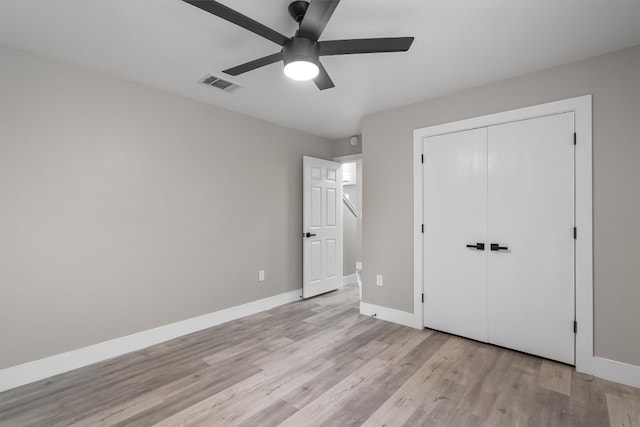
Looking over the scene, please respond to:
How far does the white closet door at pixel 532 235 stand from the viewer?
2.44 metres

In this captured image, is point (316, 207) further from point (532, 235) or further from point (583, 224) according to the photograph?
point (583, 224)

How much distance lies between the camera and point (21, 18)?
1877 mm

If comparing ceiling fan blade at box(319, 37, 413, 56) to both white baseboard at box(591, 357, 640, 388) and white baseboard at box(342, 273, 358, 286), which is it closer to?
white baseboard at box(591, 357, 640, 388)

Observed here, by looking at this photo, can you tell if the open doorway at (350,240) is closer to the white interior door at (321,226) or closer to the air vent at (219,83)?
the white interior door at (321,226)

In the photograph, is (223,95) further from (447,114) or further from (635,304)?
(635,304)

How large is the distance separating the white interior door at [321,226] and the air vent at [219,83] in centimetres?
155

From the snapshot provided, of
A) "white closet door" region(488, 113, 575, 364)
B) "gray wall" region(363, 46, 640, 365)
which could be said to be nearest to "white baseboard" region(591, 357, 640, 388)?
"gray wall" region(363, 46, 640, 365)

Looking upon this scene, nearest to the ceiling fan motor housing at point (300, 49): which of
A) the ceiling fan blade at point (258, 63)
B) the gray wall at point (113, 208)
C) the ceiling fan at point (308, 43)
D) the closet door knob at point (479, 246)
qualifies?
the ceiling fan at point (308, 43)

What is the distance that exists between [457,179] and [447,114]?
673mm

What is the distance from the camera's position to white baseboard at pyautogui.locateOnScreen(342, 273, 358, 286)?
513 centimetres

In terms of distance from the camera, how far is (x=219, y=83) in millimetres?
2783

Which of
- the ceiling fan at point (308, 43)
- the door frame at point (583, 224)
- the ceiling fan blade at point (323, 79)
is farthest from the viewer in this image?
the door frame at point (583, 224)

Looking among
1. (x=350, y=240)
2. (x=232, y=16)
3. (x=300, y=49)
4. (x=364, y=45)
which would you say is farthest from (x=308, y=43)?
(x=350, y=240)

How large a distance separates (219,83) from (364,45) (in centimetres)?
164
